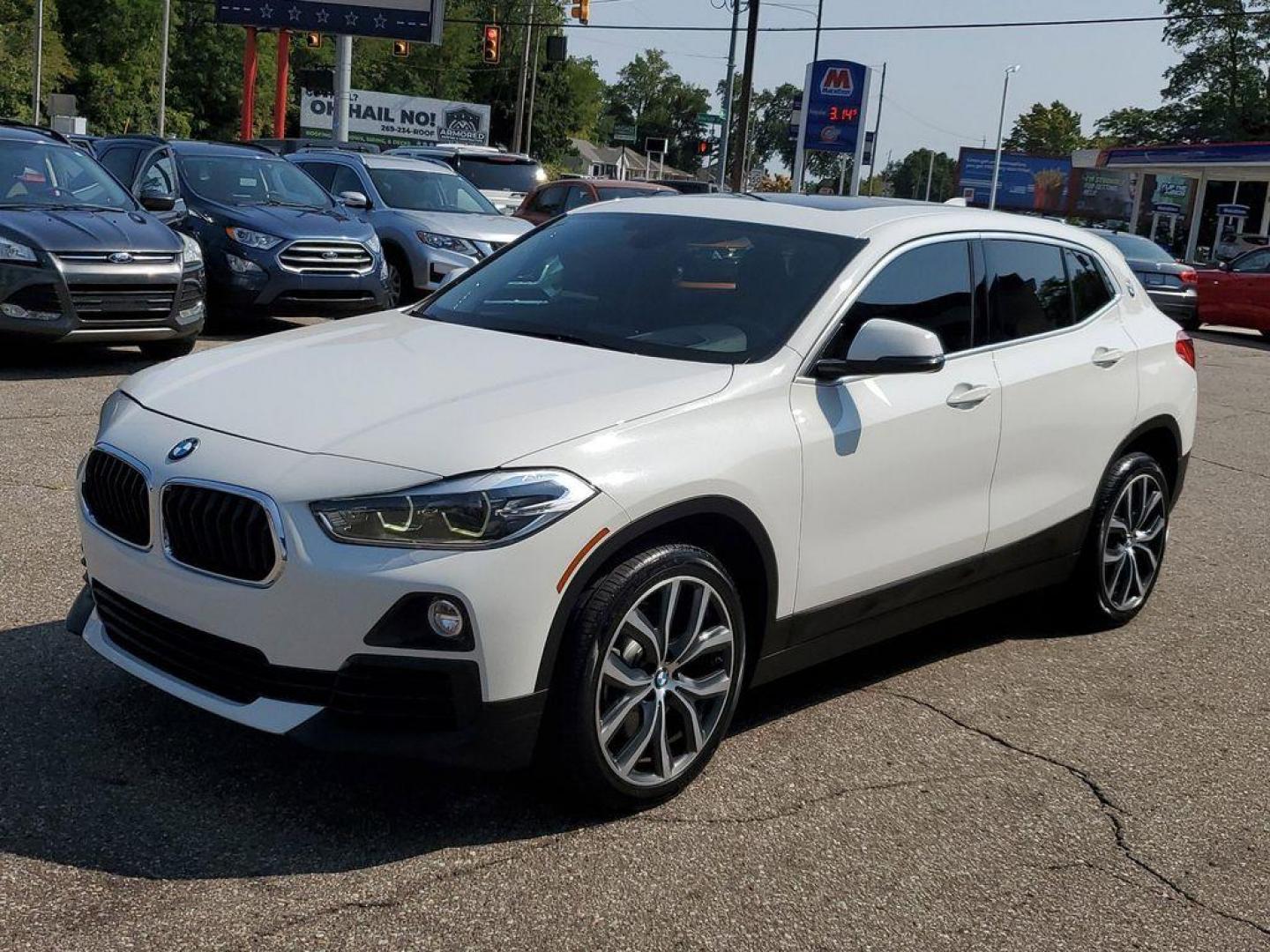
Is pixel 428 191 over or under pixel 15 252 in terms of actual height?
over

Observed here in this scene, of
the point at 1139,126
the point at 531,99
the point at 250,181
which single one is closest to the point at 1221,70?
the point at 1139,126

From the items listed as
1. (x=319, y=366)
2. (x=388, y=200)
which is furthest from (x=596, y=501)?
(x=388, y=200)

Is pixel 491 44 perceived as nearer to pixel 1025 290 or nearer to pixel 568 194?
pixel 568 194

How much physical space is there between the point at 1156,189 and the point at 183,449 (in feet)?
223

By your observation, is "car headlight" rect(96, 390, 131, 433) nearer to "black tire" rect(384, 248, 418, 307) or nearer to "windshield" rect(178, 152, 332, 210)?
"windshield" rect(178, 152, 332, 210)

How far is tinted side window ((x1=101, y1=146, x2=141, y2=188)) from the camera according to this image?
13.5 meters

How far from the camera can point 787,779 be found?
13.9ft

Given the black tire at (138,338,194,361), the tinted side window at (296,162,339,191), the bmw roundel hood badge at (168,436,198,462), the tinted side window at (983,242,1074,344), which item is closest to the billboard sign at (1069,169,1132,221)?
the tinted side window at (296,162,339,191)

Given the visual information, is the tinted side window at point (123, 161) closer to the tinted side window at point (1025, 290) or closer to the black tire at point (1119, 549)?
the tinted side window at point (1025, 290)

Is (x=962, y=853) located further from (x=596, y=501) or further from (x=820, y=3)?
(x=820, y=3)

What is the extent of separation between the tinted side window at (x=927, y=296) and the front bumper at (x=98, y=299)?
6808mm

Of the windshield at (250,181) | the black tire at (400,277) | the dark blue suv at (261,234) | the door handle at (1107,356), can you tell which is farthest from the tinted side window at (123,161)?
the door handle at (1107,356)

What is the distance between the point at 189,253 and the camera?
35.3 ft

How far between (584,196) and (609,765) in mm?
15397
